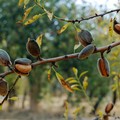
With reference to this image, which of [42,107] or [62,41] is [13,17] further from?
[42,107]

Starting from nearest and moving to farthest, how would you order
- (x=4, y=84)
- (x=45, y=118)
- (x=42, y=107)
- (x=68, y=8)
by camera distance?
1. (x=4, y=84)
2. (x=68, y=8)
3. (x=45, y=118)
4. (x=42, y=107)

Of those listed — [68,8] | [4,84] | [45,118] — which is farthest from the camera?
[45,118]

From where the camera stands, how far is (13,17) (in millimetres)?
5699

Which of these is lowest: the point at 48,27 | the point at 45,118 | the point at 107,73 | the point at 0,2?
the point at 45,118

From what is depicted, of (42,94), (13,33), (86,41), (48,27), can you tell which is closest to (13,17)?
(13,33)

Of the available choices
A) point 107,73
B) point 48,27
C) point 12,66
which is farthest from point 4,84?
point 48,27

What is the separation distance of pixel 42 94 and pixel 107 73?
676cm

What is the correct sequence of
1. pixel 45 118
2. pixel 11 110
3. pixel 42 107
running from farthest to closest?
1. pixel 42 107
2. pixel 11 110
3. pixel 45 118

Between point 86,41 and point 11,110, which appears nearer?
A: point 86,41

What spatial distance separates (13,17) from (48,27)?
0.68m

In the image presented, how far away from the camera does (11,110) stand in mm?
6949

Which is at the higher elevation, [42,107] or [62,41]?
[62,41]

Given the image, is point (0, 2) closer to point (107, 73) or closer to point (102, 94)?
point (102, 94)

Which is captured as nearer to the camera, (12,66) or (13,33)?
(12,66)
